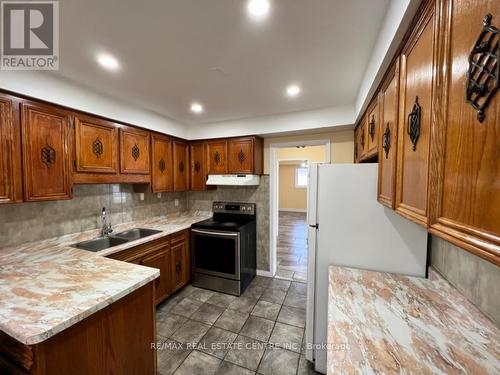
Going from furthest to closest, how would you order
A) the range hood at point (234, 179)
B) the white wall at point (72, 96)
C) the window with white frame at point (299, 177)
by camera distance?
the window with white frame at point (299, 177)
the range hood at point (234, 179)
the white wall at point (72, 96)

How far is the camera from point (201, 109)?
266 centimetres

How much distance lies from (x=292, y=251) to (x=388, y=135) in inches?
143

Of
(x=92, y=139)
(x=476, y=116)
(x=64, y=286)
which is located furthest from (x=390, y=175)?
(x=92, y=139)

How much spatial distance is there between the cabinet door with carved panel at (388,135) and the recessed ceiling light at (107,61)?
1923mm

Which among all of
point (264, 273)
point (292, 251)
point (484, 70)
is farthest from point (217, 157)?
point (484, 70)

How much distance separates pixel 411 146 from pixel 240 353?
2.08 meters

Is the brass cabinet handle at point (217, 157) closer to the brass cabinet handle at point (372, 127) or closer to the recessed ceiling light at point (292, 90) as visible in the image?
the recessed ceiling light at point (292, 90)

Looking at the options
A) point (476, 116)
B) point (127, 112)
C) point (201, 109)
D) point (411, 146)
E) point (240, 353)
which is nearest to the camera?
point (476, 116)

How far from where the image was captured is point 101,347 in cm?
116

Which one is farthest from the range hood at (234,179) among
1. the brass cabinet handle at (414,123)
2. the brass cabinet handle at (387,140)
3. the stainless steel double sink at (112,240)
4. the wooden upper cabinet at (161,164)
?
the brass cabinet handle at (414,123)

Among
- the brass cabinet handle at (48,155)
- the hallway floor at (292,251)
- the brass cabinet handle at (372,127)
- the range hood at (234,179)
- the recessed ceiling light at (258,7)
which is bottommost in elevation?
the hallway floor at (292,251)

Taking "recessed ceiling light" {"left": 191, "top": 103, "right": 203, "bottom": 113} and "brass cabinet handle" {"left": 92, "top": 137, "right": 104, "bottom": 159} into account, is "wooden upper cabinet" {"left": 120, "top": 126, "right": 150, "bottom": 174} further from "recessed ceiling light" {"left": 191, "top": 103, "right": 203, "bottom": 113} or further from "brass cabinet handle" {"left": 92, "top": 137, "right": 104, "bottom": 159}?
"recessed ceiling light" {"left": 191, "top": 103, "right": 203, "bottom": 113}

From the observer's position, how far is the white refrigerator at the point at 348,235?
145 centimetres

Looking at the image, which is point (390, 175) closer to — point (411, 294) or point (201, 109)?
point (411, 294)
